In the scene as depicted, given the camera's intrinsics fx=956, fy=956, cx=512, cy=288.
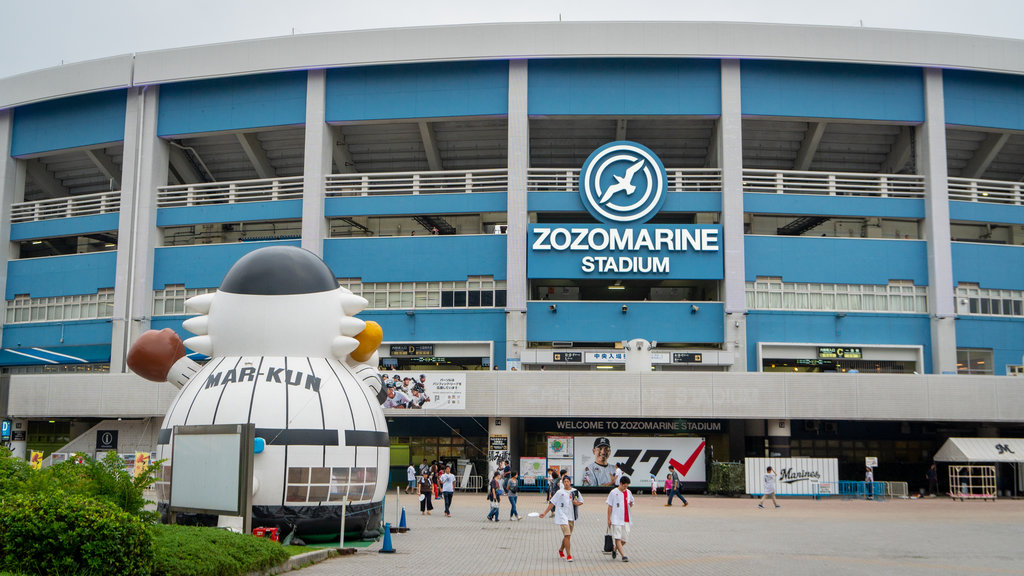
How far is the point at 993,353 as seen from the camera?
161 ft

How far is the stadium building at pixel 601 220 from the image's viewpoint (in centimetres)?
4731

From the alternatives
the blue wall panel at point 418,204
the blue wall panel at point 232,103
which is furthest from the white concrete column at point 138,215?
the blue wall panel at point 418,204

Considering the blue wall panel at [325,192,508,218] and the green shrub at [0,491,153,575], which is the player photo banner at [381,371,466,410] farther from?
the green shrub at [0,491,153,575]

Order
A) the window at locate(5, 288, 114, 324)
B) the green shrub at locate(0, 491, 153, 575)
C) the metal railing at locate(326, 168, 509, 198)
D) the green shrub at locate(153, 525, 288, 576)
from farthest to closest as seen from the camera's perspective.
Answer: the window at locate(5, 288, 114, 324), the metal railing at locate(326, 168, 509, 198), the green shrub at locate(153, 525, 288, 576), the green shrub at locate(0, 491, 153, 575)

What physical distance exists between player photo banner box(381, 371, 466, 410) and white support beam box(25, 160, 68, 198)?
30.9 m

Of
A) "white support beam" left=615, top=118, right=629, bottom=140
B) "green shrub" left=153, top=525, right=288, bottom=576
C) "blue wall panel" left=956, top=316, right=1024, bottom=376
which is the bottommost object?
"green shrub" left=153, top=525, right=288, bottom=576

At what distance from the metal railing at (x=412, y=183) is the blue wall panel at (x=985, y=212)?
23.5m

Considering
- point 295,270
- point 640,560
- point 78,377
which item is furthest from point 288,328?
point 78,377

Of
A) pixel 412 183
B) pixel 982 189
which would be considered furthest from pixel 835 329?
pixel 412 183

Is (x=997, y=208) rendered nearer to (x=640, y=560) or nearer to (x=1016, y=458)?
(x=1016, y=458)

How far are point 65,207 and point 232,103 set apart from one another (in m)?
13.5

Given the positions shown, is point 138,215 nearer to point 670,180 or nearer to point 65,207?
point 65,207

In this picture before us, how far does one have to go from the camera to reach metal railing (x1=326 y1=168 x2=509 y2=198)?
49844 mm

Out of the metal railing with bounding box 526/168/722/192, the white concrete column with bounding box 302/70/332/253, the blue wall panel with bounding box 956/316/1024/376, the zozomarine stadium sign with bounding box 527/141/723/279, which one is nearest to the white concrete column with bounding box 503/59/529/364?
the zozomarine stadium sign with bounding box 527/141/723/279
